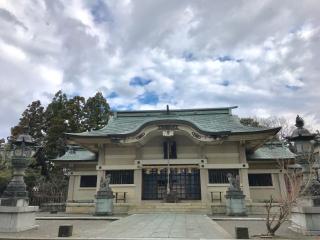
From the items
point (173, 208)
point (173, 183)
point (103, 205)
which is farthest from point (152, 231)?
point (173, 183)

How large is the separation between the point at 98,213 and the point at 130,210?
2.28m

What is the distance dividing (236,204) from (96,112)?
23.6 m

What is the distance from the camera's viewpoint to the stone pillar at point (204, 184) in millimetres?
17397

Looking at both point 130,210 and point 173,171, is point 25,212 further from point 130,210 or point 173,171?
point 173,171

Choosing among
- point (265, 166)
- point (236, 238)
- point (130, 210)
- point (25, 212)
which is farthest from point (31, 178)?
point (236, 238)

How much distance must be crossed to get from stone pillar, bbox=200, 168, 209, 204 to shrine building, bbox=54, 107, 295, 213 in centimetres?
6

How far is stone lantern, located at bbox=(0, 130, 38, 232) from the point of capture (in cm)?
809

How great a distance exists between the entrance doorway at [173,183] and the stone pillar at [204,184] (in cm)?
56

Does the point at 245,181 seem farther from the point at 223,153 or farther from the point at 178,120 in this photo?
the point at 178,120

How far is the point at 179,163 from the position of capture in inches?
707

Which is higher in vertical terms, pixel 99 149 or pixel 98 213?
pixel 99 149

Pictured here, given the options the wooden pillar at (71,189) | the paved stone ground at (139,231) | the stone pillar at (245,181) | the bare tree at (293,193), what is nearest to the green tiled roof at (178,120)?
the stone pillar at (245,181)

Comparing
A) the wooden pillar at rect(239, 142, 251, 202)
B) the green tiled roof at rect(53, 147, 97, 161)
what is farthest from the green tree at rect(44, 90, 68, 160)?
the wooden pillar at rect(239, 142, 251, 202)

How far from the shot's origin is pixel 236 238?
21.8 feet
